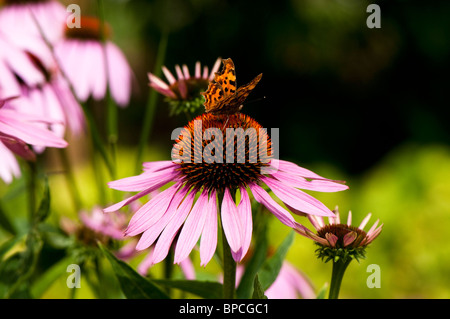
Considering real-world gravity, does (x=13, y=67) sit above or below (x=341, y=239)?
above

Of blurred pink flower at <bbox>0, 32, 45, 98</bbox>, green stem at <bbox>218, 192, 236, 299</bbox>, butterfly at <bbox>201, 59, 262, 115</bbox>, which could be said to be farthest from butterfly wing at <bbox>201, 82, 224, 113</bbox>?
blurred pink flower at <bbox>0, 32, 45, 98</bbox>

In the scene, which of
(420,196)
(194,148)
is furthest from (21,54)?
(420,196)

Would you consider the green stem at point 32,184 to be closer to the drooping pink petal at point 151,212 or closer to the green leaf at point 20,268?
the green leaf at point 20,268

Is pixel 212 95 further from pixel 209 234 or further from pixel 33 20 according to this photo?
pixel 33 20

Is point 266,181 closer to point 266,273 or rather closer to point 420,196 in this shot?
point 266,273

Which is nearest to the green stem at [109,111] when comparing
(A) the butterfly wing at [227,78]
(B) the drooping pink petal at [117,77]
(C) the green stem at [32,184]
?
(C) the green stem at [32,184]

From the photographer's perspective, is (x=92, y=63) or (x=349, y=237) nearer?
(x=349, y=237)

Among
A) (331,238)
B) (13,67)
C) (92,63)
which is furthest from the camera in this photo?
(92,63)

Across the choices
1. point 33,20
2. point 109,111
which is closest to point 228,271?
point 109,111
